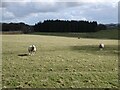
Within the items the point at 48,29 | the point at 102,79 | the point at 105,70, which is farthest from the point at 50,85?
the point at 48,29

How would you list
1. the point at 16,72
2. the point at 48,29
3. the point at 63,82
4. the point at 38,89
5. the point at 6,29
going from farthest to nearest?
1. the point at 48,29
2. the point at 6,29
3. the point at 16,72
4. the point at 63,82
5. the point at 38,89

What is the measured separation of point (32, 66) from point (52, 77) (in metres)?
4.89

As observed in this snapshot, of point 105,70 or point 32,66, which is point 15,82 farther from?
point 105,70

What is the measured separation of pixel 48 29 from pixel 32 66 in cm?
16393

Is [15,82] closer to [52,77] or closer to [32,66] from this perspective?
[52,77]

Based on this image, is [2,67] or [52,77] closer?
[52,77]

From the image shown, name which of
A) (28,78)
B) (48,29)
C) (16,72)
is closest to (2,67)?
(16,72)

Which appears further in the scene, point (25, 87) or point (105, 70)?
point (105, 70)

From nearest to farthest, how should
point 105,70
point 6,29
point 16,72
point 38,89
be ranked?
1. point 38,89
2. point 16,72
3. point 105,70
4. point 6,29

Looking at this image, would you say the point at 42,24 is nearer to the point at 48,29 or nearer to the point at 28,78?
the point at 48,29

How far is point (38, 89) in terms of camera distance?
52.3 feet

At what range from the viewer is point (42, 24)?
620 feet

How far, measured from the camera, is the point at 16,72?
19.9m

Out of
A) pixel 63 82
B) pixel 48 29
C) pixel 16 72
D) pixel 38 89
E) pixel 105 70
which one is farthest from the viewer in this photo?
pixel 48 29
